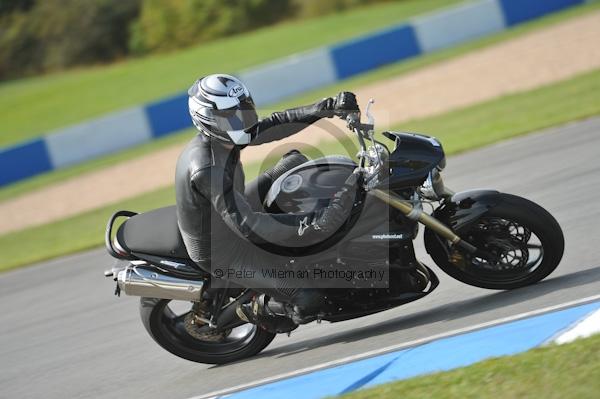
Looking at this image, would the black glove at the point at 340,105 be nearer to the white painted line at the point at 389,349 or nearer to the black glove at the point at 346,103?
the black glove at the point at 346,103

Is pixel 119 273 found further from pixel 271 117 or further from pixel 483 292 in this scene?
pixel 483 292

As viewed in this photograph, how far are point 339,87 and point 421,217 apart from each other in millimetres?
13885

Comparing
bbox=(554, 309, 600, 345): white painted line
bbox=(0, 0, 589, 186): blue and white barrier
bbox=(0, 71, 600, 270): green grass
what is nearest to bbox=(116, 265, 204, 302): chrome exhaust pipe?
bbox=(554, 309, 600, 345): white painted line

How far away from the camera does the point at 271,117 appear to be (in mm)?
5863

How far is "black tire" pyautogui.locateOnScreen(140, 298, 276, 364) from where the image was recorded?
5.94m

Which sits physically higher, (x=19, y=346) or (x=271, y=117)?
(x=271, y=117)

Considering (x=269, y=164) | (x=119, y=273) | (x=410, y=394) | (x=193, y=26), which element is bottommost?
(x=193, y=26)

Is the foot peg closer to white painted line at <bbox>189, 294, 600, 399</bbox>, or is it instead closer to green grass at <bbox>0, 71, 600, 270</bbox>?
white painted line at <bbox>189, 294, 600, 399</bbox>

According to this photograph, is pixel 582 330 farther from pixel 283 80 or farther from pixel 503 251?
pixel 283 80

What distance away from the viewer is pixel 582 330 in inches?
185

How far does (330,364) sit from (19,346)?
3.20 meters

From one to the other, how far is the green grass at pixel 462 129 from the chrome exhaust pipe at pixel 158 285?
4870 millimetres

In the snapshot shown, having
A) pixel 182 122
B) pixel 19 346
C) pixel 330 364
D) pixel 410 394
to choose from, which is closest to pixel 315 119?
pixel 330 364

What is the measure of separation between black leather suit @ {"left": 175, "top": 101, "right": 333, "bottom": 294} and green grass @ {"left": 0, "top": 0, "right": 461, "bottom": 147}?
18663mm
